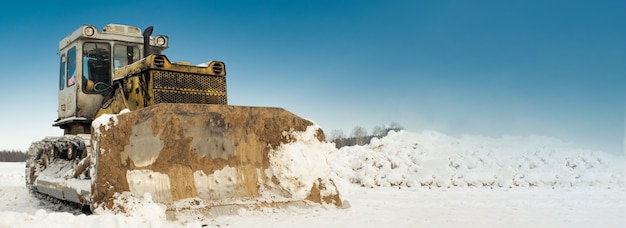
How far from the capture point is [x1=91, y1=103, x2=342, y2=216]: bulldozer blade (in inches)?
195

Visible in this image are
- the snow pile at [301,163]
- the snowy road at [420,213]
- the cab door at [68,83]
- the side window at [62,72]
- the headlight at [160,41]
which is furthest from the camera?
the side window at [62,72]

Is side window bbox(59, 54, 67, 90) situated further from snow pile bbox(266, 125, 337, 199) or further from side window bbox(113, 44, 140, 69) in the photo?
snow pile bbox(266, 125, 337, 199)

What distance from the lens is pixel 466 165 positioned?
11.9 metres

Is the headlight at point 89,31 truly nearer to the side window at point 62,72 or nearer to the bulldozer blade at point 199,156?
the side window at point 62,72

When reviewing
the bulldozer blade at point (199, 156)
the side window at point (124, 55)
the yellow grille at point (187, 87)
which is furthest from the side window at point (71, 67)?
the bulldozer blade at point (199, 156)

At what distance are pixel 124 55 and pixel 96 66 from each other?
43 centimetres

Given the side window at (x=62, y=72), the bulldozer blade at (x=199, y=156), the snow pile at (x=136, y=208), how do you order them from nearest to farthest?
the snow pile at (x=136, y=208) → the bulldozer blade at (x=199, y=156) → the side window at (x=62, y=72)

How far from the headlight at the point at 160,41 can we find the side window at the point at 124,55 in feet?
1.02

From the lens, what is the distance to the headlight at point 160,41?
8.27 meters

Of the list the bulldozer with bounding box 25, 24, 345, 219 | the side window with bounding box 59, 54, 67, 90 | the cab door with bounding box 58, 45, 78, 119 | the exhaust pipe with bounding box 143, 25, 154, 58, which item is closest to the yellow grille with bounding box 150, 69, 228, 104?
the bulldozer with bounding box 25, 24, 345, 219

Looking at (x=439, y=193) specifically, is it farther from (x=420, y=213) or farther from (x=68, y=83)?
(x=68, y=83)

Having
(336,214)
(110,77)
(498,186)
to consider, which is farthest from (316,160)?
(498,186)

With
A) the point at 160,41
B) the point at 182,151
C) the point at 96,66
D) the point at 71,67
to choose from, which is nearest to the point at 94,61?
the point at 96,66

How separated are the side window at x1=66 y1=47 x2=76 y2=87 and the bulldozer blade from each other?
11.7 feet
